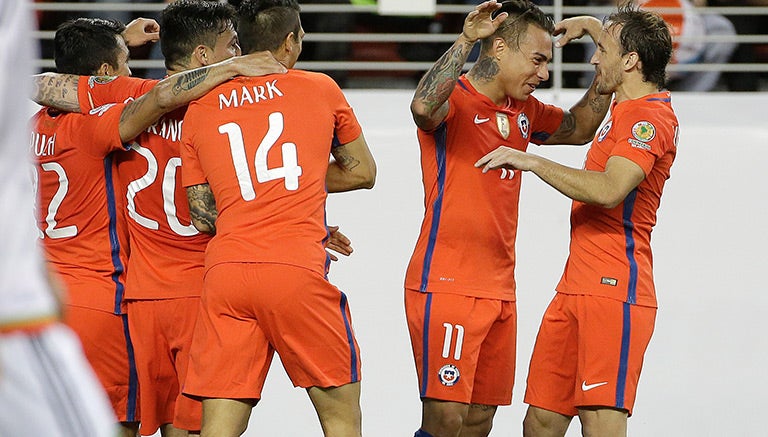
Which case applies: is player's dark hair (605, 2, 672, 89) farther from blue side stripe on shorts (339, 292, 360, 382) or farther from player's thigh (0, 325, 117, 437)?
player's thigh (0, 325, 117, 437)

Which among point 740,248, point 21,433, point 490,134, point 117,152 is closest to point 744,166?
point 740,248

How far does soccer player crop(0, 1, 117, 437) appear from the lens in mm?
1730

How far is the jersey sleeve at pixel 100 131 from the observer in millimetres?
3955

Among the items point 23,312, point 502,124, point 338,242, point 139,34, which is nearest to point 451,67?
point 502,124

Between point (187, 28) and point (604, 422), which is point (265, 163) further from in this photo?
point (604, 422)

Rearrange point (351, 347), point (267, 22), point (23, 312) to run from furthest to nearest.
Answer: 1. point (267, 22)
2. point (351, 347)
3. point (23, 312)

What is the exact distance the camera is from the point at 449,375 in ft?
13.8

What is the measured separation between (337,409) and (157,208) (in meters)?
1.04

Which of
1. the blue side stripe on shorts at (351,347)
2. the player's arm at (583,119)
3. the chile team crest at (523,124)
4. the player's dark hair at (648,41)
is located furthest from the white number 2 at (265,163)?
the player's arm at (583,119)

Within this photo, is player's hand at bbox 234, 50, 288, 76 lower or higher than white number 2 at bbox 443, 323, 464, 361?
higher

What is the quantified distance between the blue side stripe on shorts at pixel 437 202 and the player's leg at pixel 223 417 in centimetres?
97

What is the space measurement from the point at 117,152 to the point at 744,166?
3.32 metres

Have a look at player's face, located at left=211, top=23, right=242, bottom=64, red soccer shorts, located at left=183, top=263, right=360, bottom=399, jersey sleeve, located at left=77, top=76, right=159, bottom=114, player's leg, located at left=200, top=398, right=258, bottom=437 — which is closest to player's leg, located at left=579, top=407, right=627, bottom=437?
red soccer shorts, located at left=183, top=263, right=360, bottom=399

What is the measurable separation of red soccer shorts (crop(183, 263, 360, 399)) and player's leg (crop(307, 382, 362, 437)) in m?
0.04
